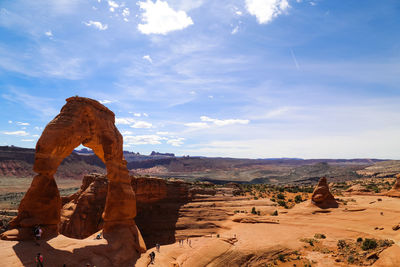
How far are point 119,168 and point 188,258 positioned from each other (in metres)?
8.57

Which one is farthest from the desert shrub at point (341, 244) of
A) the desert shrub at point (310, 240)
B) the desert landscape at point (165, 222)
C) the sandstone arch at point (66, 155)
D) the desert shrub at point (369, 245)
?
the sandstone arch at point (66, 155)

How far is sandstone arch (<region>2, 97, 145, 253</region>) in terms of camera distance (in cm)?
1284

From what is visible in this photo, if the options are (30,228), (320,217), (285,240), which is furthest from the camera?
(320,217)

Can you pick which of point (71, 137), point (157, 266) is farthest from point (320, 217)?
point (71, 137)

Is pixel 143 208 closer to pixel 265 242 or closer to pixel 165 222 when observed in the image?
pixel 165 222

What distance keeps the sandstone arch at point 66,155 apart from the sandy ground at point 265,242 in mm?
1459

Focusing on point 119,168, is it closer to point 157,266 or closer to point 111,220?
point 111,220

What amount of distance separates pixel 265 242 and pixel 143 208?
16537mm

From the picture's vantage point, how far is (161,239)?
2611 centimetres

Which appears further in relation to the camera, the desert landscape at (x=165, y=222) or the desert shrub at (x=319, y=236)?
the desert shrub at (x=319, y=236)

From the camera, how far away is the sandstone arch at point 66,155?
1284 cm

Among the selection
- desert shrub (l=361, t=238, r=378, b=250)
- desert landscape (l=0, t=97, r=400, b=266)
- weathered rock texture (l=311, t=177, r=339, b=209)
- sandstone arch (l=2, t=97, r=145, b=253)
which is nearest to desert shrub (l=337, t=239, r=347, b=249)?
desert landscape (l=0, t=97, r=400, b=266)

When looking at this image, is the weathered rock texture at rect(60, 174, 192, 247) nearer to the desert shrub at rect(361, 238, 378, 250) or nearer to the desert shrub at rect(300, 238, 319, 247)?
the desert shrub at rect(300, 238, 319, 247)

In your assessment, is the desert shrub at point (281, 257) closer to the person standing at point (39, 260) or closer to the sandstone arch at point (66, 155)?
the sandstone arch at point (66, 155)
